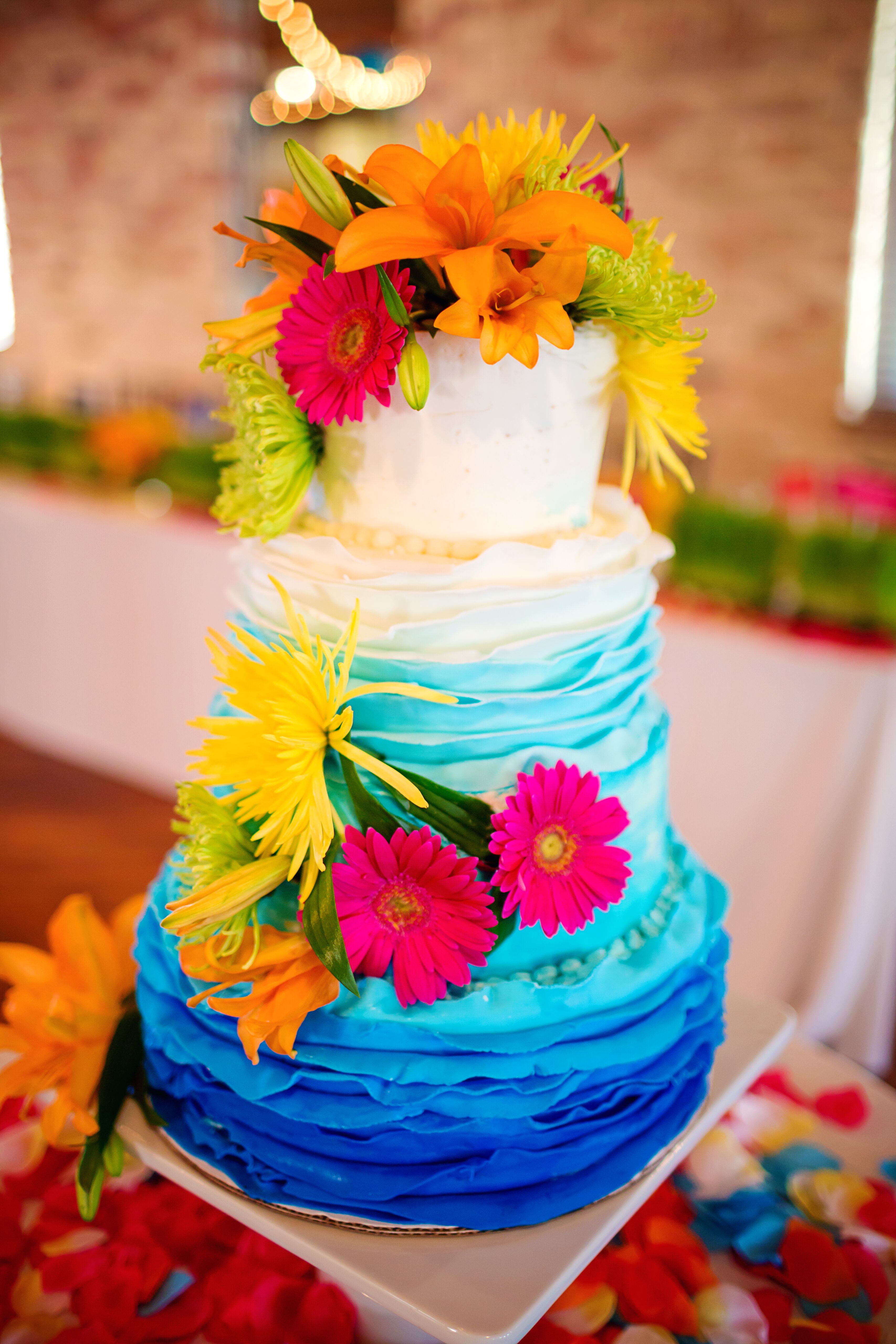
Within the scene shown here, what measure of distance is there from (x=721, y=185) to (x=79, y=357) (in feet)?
14.1

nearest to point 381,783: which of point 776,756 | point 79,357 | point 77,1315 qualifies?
point 77,1315

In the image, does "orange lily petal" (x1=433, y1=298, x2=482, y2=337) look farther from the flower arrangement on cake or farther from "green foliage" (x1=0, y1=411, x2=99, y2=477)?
"green foliage" (x1=0, y1=411, x2=99, y2=477)

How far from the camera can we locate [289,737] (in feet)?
2.09

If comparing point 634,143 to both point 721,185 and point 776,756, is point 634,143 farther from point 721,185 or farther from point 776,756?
point 776,756

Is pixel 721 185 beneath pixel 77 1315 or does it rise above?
above

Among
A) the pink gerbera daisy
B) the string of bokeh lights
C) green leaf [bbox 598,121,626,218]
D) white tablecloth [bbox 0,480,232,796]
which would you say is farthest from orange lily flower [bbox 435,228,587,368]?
the string of bokeh lights

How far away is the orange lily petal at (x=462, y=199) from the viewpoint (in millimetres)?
601

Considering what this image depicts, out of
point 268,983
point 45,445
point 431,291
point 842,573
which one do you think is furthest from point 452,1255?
point 45,445

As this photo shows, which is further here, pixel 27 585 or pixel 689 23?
pixel 689 23

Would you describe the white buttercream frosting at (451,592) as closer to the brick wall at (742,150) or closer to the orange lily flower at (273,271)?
the orange lily flower at (273,271)

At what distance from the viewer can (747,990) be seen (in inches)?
79.4

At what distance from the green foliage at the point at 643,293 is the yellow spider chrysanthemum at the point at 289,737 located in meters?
0.28

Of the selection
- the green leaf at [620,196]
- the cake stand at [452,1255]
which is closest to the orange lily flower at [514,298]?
the green leaf at [620,196]

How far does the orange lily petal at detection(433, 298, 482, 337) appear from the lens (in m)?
0.60
